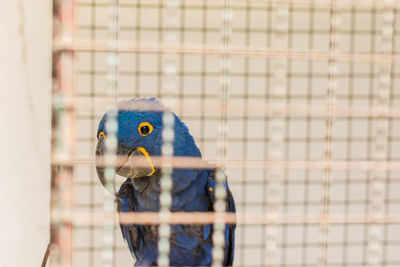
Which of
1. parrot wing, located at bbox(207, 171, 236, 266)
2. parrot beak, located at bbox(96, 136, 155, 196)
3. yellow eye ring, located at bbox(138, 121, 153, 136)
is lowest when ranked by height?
parrot wing, located at bbox(207, 171, 236, 266)

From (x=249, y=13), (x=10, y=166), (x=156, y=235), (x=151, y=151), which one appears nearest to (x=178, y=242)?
(x=156, y=235)

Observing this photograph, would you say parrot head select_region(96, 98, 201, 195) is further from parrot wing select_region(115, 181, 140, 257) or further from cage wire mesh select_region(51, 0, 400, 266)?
cage wire mesh select_region(51, 0, 400, 266)

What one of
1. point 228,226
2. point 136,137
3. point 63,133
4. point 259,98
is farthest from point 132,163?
point 259,98

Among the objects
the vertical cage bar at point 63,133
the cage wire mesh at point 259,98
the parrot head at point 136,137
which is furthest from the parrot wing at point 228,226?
the vertical cage bar at point 63,133

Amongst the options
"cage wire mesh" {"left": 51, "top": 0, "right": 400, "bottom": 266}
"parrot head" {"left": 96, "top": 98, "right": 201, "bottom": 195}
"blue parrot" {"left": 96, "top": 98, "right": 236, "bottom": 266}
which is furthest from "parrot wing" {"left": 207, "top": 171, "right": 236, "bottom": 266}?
"cage wire mesh" {"left": 51, "top": 0, "right": 400, "bottom": 266}

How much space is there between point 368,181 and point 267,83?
0.51 m

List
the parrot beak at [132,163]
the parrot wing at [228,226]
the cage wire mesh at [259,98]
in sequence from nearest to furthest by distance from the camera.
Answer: the parrot beak at [132,163] → the parrot wing at [228,226] → the cage wire mesh at [259,98]

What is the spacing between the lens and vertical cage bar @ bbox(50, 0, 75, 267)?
43cm

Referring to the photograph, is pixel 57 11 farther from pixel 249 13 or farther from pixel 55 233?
pixel 249 13

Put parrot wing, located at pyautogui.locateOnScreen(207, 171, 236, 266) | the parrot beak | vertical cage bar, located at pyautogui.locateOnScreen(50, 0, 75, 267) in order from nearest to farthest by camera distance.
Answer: vertical cage bar, located at pyautogui.locateOnScreen(50, 0, 75, 267)
the parrot beak
parrot wing, located at pyautogui.locateOnScreen(207, 171, 236, 266)

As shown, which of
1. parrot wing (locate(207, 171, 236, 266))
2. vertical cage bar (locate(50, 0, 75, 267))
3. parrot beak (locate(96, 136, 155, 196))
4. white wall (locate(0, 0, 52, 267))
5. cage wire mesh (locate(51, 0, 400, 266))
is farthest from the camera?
cage wire mesh (locate(51, 0, 400, 266))

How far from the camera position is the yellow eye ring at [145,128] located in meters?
0.93

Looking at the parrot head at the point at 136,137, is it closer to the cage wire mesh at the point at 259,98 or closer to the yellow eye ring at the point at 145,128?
the yellow eye ring at the point at 145,128

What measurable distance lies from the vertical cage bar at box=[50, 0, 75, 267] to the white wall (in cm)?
30
